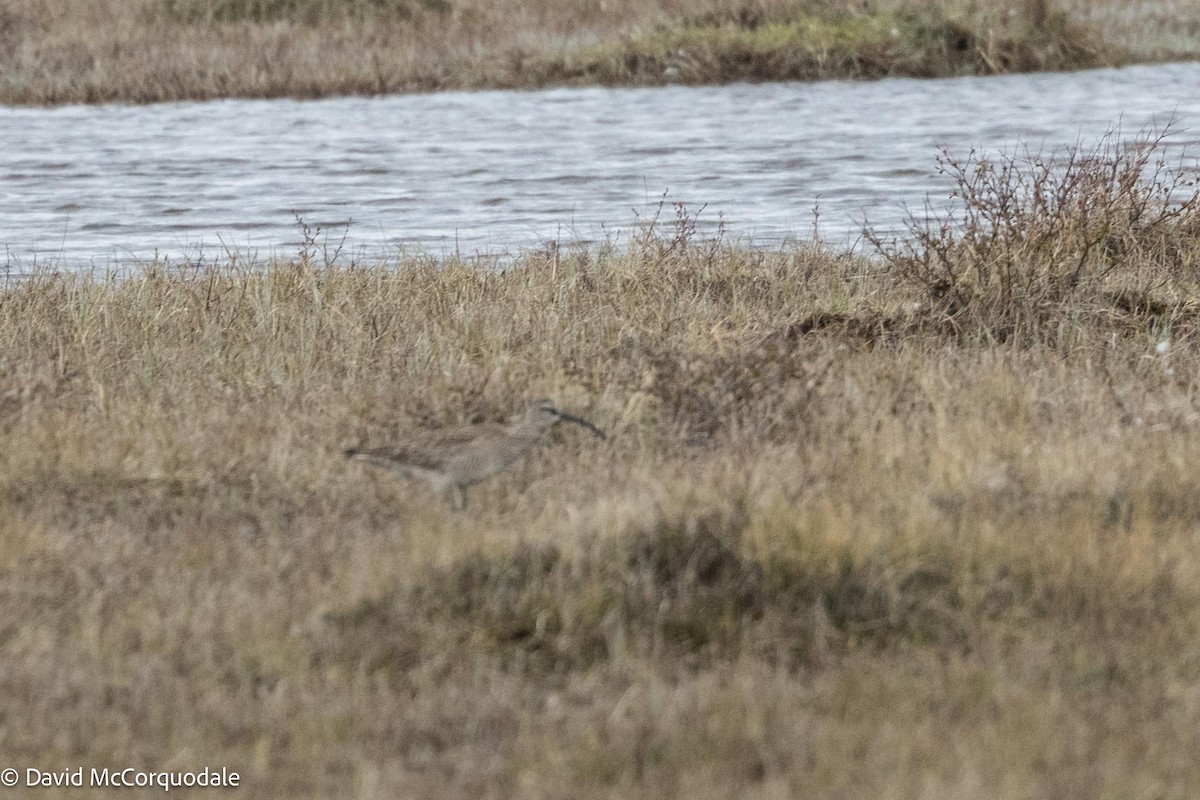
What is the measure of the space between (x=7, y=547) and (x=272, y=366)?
2759 millimetres

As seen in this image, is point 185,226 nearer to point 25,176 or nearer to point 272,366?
point 25,176

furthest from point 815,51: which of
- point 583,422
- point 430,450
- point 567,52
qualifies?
point 430,450

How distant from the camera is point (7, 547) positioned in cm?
591

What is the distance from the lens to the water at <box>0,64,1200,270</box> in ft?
48.5

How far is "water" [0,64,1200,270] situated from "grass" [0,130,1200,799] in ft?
11.7

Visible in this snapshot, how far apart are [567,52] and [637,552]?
2066 centimetres

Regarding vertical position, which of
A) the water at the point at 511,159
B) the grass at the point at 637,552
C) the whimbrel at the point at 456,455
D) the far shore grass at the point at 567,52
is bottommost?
the water at the point at 511,159

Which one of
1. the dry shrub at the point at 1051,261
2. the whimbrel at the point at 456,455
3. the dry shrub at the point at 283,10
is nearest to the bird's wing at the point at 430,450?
the whimbrel at the point at 456,455

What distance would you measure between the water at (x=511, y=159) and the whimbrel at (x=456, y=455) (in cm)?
589

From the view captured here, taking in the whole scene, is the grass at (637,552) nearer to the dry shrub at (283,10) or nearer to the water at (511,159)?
the water at (511,159)

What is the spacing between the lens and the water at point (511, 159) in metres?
14.8

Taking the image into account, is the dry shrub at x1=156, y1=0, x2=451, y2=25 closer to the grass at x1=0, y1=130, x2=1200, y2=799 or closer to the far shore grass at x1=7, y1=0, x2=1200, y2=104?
the far shore grass at x1=7, y1=0, x2=1200, y2=104

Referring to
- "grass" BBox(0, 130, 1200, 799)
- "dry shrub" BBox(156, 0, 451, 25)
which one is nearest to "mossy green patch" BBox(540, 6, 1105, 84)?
"dry shrub" BBox(156, 0, 451, 25)

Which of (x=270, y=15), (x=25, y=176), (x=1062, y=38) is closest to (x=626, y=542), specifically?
(x=25, y=176)
